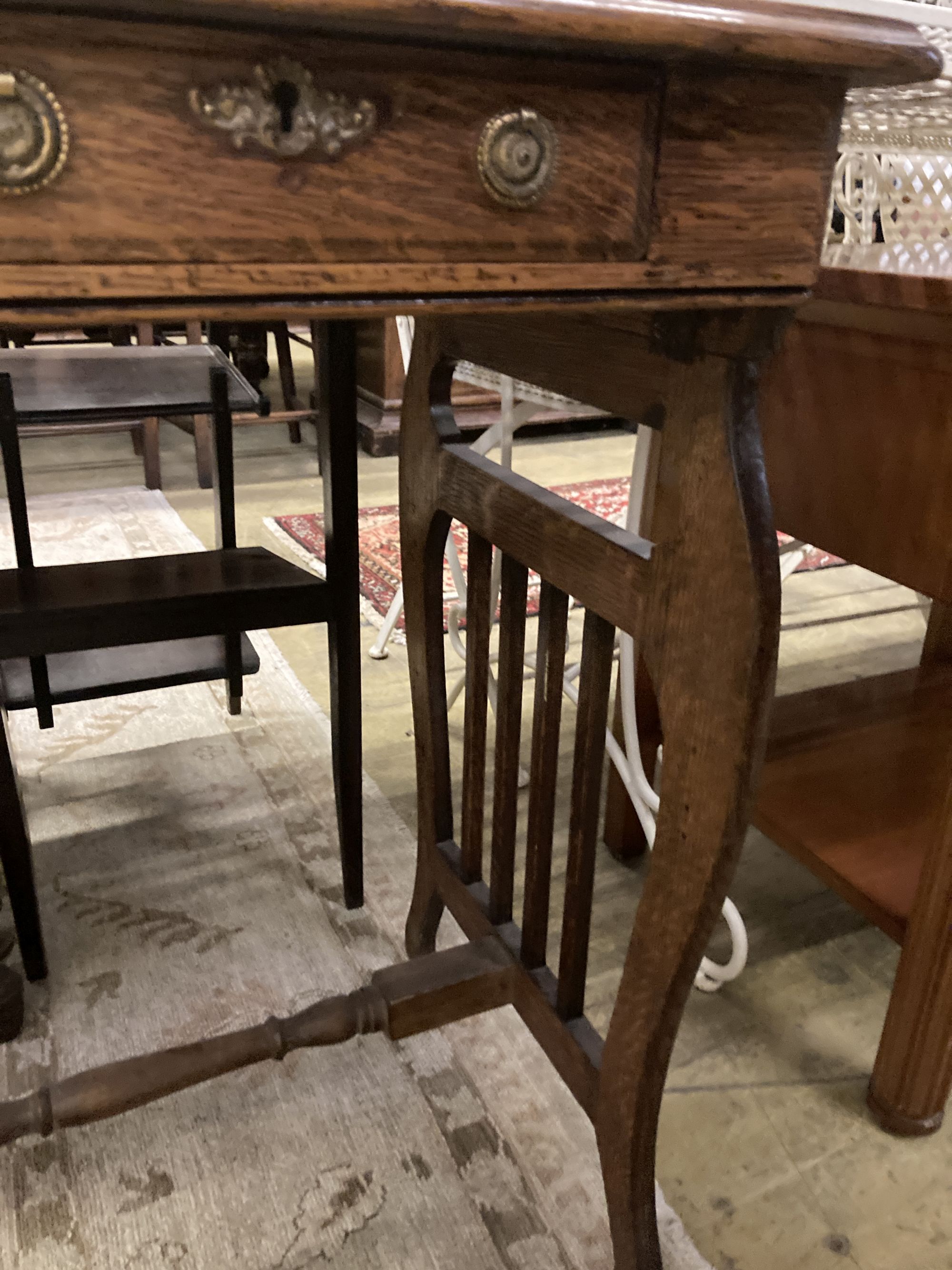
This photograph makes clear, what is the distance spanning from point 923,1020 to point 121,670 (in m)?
0.91

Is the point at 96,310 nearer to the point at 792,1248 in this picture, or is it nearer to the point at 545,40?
the point at 545,40

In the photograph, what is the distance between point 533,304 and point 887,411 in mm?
450

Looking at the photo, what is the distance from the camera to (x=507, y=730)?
0.81 metres

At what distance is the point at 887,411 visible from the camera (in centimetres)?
76

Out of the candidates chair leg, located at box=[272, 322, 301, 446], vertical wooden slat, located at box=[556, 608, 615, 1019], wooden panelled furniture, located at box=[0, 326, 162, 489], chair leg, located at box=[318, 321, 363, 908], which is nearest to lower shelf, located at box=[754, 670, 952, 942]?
vertical wooden slat, located at box=[556, 608, 615, 1019]

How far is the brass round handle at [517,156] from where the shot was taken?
1.31ft

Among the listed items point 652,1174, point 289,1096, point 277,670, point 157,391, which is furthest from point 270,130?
point 277,670

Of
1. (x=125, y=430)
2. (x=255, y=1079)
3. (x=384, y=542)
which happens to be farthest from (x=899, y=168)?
(x=125, y=430)

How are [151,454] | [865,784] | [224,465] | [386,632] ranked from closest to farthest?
[865,784]
[224,465]
[386,632]
[151,454]

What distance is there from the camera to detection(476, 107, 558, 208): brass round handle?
1.31 ft

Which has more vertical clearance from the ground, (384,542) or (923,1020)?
(923,1020)

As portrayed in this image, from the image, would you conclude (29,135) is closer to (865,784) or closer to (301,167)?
(301,167)

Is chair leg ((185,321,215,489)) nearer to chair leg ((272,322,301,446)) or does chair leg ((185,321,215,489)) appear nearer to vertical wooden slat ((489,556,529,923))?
chair leg ((272,322,301,446))

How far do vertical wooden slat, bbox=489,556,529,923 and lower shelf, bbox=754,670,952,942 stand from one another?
28 cm
